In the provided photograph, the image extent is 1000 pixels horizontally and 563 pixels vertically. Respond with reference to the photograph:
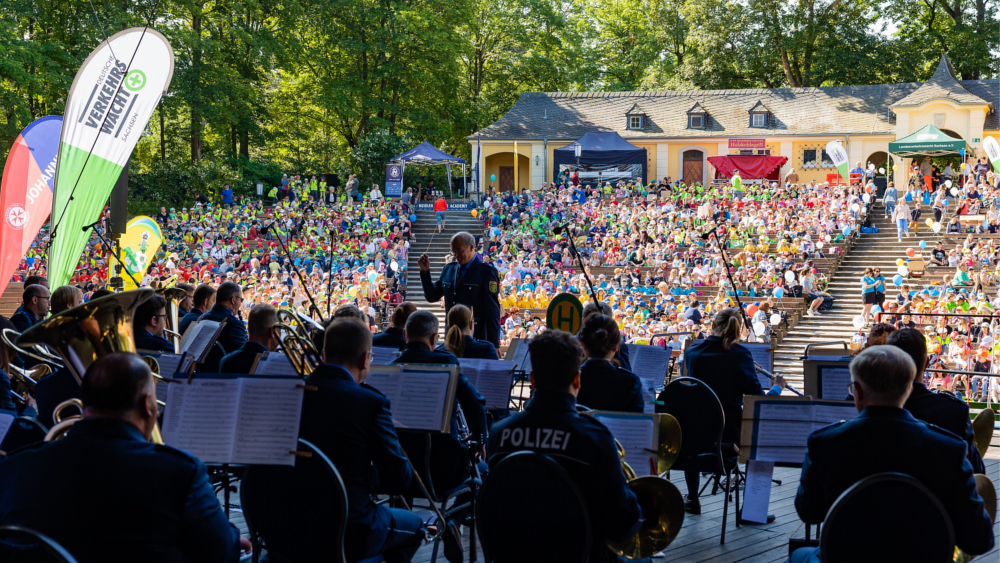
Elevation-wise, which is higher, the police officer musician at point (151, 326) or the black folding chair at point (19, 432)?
the police officer musician at point (151, 326)

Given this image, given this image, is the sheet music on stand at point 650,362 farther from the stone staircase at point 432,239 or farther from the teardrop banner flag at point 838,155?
the teardrop banner flag at point 838,155

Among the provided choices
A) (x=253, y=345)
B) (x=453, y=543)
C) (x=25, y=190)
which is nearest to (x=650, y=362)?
(x=453, y=543)

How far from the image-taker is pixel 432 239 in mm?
24609

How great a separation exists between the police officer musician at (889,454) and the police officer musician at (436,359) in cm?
160

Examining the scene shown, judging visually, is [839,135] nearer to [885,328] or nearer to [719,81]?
[719,81]

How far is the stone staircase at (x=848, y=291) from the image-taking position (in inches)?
632

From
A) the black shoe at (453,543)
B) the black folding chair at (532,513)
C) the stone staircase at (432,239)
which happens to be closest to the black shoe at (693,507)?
the black shoe at (453,543)

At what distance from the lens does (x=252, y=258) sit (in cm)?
2025

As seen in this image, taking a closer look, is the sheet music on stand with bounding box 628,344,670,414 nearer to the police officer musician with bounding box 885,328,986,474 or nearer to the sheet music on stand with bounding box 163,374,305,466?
the police officer musician with bounding box 885,328,986,474

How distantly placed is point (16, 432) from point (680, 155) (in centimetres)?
3181

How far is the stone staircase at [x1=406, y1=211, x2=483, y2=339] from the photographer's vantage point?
71.3ft

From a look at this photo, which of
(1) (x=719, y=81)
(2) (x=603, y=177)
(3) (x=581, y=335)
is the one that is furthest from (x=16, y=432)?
(1) (x=719, y=81)

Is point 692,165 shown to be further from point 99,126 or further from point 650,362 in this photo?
point 650,362

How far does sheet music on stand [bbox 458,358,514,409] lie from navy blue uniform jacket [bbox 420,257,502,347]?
76.4 inches
